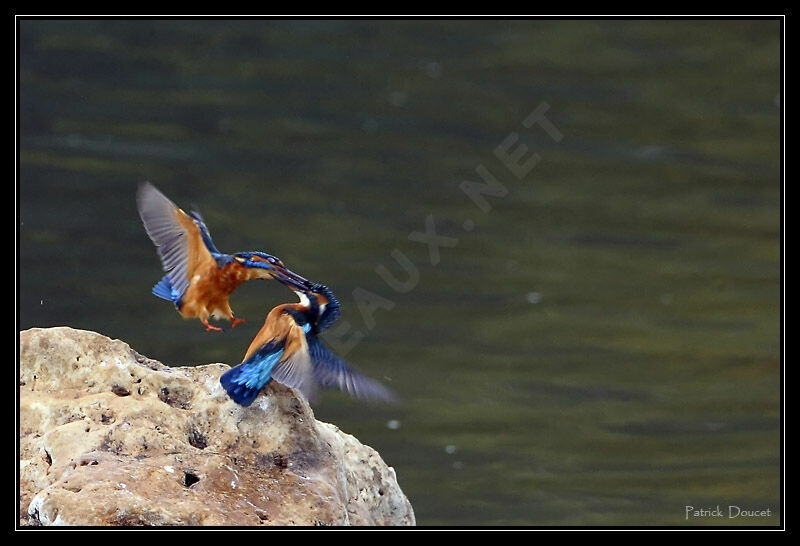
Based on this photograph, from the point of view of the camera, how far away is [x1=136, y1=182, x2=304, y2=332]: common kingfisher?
11.1 ft

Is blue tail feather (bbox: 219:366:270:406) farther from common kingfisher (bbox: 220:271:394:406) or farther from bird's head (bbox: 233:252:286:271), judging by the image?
bird's head (bbox: 233:252:286:271)

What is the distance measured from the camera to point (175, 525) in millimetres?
3016

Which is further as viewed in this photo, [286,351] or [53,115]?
[53,115]

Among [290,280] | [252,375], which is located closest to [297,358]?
[252,375]

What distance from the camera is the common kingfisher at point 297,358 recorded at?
3305mm

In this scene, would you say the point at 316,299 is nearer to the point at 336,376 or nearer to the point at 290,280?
the point at 290,280

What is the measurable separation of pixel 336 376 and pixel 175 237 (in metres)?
0.63

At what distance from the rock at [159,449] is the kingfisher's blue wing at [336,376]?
121 mm

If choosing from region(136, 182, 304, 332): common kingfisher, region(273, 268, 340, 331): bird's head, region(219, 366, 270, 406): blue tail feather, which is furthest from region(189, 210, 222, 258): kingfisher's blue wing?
region(219, 366, 270, 406): blue tail feather

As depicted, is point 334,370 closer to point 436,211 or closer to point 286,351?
point 286,351

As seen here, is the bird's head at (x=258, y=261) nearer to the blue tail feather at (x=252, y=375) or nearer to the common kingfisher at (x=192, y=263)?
the common kingfisher at (x=192, y=263)
